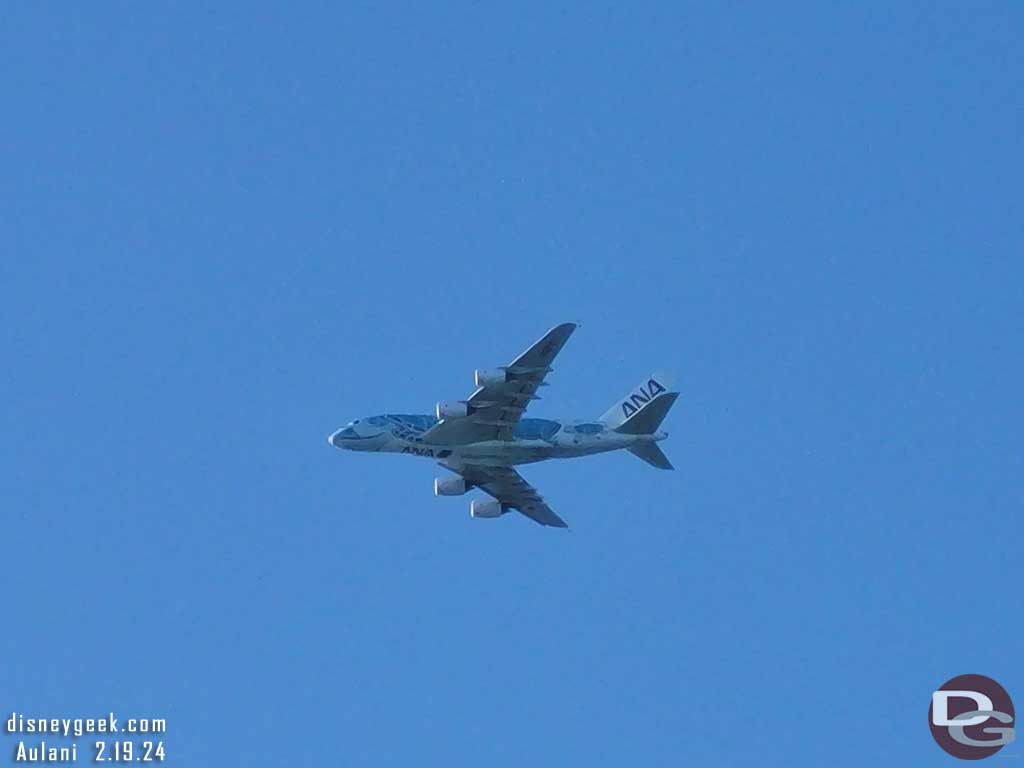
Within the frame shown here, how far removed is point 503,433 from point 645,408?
7736 millimetres

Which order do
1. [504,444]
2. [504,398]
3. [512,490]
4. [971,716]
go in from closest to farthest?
1. [971,716]
2. [504,398]
3. [504,444]
4. [512,490]

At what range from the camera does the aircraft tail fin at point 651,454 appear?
101938 millimetres

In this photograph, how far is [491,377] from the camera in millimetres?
95562

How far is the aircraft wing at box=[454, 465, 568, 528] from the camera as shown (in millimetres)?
106000

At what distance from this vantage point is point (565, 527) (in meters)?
110

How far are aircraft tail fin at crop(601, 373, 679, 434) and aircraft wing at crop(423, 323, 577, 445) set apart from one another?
6.76 metres

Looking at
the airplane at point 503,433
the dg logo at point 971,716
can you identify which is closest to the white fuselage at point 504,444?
the airplane at point 503,433

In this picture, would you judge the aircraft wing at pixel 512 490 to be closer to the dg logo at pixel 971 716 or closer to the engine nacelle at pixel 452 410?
the engine nacelle at pixel 452 410

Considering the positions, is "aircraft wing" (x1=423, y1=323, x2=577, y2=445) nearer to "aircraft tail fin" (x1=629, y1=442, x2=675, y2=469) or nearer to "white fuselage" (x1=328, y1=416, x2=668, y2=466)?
"white fuselage" (x1=328, y1=416, x2=668, y2=466)

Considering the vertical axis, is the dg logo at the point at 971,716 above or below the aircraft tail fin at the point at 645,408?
below

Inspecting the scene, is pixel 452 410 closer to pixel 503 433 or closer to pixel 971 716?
pixel 503 433

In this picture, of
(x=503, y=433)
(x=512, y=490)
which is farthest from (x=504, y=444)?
(x=512, y=490)

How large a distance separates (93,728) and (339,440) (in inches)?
1039

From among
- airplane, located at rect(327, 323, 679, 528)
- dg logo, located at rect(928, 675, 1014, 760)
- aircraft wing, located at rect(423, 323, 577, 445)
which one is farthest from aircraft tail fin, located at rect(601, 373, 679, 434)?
dg logo, located at rect(928, 675, 1014, 760)
